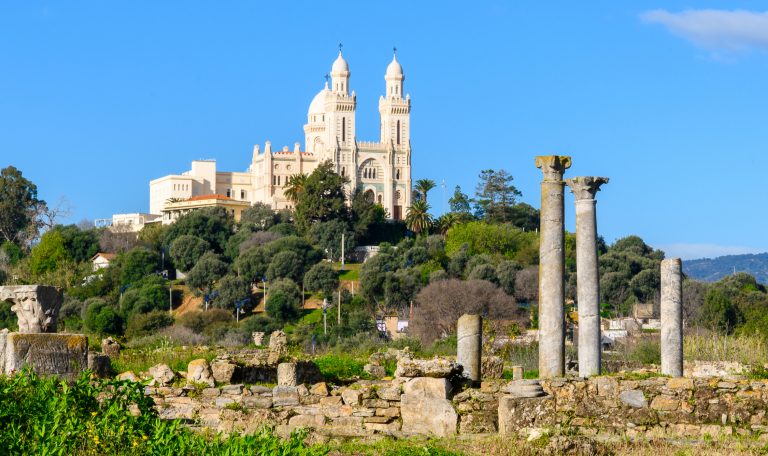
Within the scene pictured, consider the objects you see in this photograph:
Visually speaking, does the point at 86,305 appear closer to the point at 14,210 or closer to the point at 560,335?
the point at 14,210

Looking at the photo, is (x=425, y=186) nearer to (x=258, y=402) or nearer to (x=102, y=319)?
(x=102, y=319)

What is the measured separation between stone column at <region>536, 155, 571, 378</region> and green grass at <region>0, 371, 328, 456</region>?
8394mm

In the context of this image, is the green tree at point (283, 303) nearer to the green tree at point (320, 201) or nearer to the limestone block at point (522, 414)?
the green tree at point (320, 201)

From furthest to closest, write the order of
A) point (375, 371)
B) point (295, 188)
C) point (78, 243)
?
point (295, 188)
point (78, 243)
point (375, 371)

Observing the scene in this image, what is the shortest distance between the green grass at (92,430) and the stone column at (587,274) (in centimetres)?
939

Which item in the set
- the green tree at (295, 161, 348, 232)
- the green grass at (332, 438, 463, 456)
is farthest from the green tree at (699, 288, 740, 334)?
the green grass at (332, 438, 463, 456)

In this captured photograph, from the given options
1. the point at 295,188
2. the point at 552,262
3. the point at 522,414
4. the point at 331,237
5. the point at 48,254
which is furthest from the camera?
the point at 295,188

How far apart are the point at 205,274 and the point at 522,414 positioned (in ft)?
252

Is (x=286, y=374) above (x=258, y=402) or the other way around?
above

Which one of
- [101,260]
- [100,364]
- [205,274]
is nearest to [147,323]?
[205,274]

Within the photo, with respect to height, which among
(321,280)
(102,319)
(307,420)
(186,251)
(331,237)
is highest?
(331,237)

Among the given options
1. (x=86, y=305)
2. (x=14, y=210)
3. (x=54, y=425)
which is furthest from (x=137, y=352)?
(x=14, y=210)

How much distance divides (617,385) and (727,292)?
6133 centimetres

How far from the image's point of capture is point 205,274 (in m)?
92.9
